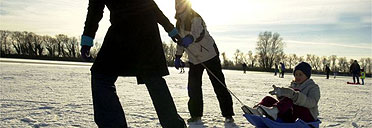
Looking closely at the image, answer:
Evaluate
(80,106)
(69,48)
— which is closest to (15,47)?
(69,48)

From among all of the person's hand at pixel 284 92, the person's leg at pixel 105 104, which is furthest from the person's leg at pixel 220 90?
the person's leg at pixel 105 104

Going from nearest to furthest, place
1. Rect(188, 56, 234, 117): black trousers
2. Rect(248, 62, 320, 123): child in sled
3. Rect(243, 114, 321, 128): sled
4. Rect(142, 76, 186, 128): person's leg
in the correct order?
Rect(142, 76, 186, 128): person's leg, Rect(243, 114, 321, 128): sled, Rect(248, 62, 320, 123): child in sled, Rect(188, 56, 234, 117): black trousers

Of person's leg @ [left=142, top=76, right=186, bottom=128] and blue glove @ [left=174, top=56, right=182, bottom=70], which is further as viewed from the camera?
blue glove @ [left=174, top=56, right=182, bottom=70]

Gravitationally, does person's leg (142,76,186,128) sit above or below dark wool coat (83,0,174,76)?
below

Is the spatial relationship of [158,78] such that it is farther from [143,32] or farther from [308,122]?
[308,122]

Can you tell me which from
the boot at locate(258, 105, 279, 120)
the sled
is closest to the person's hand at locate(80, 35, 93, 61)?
the sled

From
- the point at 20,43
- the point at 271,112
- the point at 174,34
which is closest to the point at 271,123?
the point at 271,112

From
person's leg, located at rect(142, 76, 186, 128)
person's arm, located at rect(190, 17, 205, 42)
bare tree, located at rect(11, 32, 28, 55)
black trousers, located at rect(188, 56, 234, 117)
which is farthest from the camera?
bare tree, located at rect(11, 32, 28, 55)

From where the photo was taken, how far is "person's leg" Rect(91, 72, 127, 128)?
2.13m

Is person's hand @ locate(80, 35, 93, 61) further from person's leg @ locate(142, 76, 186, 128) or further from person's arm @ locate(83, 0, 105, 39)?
person's leg @ locate(142, 76, 186, 128)

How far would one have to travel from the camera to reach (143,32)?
2.22m

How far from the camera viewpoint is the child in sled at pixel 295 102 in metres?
2.63

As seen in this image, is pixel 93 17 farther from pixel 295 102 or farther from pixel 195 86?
pixel 195 86

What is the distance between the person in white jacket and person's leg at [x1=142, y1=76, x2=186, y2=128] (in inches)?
59.1
